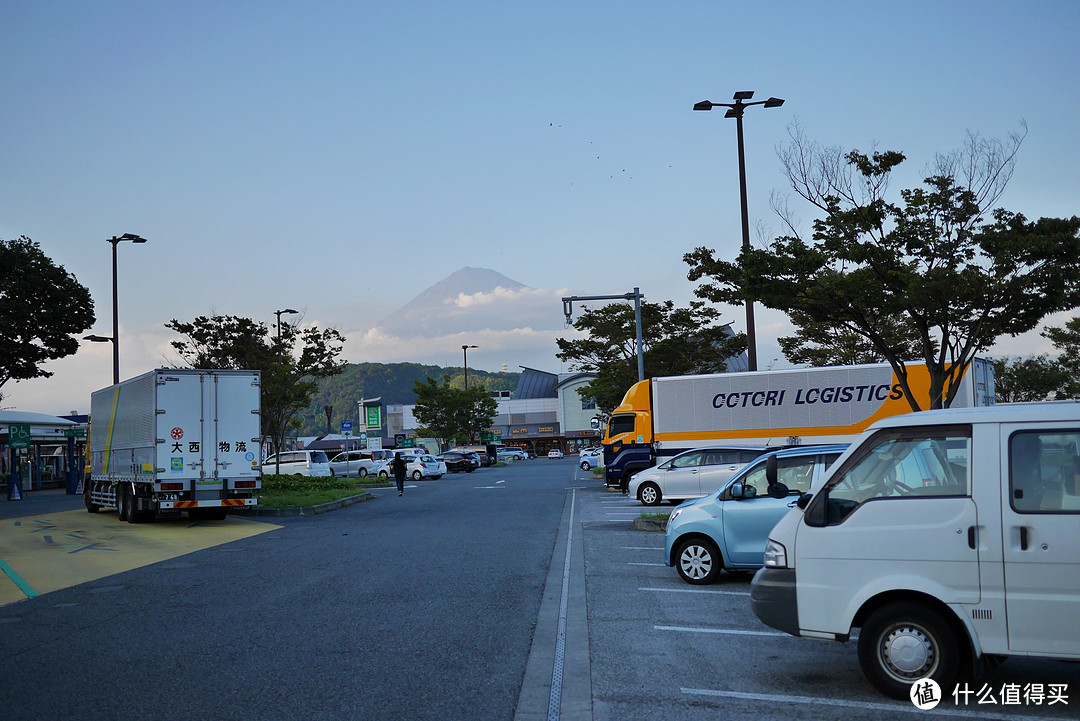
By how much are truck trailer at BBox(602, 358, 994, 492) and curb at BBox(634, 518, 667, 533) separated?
10745 mm

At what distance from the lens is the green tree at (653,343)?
1647 inches

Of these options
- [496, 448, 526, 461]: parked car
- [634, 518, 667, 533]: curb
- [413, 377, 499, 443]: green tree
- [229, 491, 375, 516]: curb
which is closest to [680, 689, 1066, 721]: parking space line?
[634, 518, 667, 533]: curb

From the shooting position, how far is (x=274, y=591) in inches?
442

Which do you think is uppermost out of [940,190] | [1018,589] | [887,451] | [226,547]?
[940,190]

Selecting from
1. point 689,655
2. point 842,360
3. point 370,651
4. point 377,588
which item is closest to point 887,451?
point 689,655

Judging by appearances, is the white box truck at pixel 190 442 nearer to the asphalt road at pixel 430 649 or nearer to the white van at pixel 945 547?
the asphalt road at pixel 430 649

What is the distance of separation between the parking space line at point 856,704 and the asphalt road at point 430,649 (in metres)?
0.02

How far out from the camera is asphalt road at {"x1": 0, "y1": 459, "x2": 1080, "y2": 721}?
6129 millimetres

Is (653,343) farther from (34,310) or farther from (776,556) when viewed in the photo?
(776,556)

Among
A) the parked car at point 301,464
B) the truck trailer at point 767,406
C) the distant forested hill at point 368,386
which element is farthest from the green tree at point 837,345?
the distant forested hill at point 368,386

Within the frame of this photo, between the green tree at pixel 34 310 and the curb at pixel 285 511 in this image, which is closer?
the curb at pixel 285 511

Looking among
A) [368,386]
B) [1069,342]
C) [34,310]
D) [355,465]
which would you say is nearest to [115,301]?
[34,310]

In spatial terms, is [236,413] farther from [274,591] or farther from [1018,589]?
[1018,589]

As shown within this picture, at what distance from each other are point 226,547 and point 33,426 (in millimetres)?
31857
